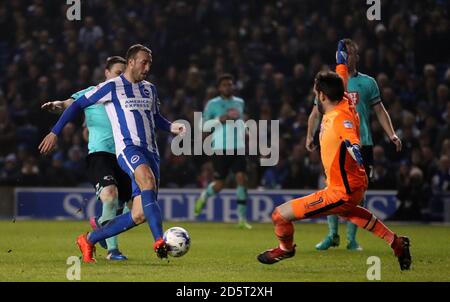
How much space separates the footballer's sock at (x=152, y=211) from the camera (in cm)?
933

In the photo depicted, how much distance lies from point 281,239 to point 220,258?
175cm

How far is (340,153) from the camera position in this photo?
352 inches

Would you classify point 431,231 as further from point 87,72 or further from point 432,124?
point 87,72

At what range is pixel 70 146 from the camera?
64.3ft

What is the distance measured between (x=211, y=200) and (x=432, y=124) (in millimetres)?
4252

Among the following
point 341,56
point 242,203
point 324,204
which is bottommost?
point 242,203

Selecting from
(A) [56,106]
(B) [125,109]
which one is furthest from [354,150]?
(A) [56,106]

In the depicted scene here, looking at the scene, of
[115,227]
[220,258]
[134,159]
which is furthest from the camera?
[220,258]

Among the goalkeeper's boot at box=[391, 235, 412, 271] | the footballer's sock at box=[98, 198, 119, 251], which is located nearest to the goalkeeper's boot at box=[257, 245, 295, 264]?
the goalkeeper's boot at box=[391, 235, 412, 271]

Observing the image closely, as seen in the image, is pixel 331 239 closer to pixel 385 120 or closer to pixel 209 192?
pixel 385 120

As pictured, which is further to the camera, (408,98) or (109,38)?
(109,38)

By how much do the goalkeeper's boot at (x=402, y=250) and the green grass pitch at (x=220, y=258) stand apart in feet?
0.26

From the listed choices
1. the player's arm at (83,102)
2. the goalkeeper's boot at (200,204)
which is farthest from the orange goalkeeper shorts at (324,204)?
the goalkeeper's boot at (200,204)
